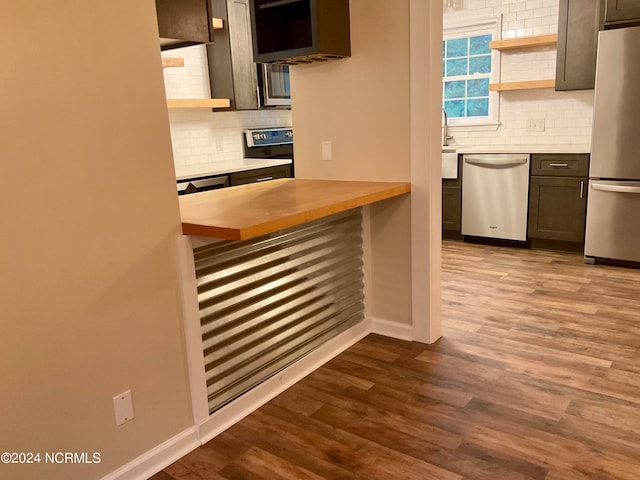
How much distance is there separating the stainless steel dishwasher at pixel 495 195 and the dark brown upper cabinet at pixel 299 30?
238 cm

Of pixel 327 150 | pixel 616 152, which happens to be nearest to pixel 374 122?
pixel 327 150

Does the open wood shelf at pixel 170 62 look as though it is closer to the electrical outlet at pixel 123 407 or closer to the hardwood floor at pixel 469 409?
the hardwood floor at pixel 469 409

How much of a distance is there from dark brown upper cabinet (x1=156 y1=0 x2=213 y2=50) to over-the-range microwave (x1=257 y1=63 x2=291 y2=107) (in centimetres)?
271

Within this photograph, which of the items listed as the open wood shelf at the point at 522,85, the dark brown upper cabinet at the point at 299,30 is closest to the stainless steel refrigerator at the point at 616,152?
the open wood shelf at the point at 522,85

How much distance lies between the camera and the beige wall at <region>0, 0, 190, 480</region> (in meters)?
1.47

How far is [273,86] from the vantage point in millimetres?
4914

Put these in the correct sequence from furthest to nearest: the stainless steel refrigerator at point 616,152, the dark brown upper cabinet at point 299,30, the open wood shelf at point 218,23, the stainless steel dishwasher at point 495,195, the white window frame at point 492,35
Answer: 1. the white window frame at point 492,35
2. the stainless steel dishwasher at point 495,195
3. the open wood shelf at point 218,23
4. the stainless steel refrigerator at point 616,152
5. the dark brown upper cabinet at point 299,30

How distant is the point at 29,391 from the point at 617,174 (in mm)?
4025

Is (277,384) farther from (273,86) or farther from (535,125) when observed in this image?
(535,125)

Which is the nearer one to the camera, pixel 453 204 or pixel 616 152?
pixel 616 152

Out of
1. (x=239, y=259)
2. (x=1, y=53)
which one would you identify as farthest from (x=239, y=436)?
(x=1, y=53)

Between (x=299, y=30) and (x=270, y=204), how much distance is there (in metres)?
1.19

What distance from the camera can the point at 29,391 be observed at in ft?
5.04

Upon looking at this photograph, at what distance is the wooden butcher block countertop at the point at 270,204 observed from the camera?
180 cm
